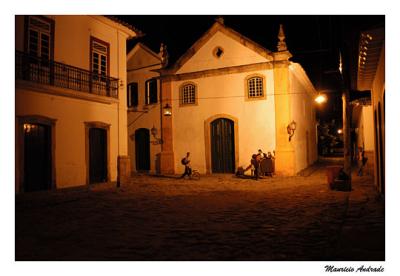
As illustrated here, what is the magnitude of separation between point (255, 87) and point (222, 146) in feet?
11.7

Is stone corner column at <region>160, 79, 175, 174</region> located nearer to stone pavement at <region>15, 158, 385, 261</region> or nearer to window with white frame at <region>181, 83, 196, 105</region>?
window with white frame at <region>181, 83, 196, 105</region>

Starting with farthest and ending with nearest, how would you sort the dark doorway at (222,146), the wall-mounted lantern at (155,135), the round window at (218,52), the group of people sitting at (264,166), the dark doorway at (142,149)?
the dark doorway at (142,149), the wall-mounted lantern at (155,135), the round window at (218,52), the dark doorway at (222,146), the group of people sitting at (264,166)

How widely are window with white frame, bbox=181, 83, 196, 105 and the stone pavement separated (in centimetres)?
Result: 848

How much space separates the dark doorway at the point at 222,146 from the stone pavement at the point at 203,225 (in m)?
6.48

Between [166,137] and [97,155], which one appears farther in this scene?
[166,137]

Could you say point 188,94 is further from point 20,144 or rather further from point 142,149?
point 20,144

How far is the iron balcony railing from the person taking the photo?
1005 centimetres

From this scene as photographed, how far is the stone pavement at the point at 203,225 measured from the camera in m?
4.78

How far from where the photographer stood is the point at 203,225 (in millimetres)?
6426

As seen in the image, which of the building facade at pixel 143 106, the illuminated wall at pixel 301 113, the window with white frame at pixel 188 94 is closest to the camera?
the illuminated wall at pixel 301 113

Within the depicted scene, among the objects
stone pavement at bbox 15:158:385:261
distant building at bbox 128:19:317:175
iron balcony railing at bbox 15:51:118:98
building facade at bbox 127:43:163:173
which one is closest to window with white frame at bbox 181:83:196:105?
distant building at bbox 128:19:317:175

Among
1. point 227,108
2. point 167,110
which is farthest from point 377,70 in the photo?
point 167,110

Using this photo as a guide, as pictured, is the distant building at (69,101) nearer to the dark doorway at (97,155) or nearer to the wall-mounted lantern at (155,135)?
the dark doorway at (97,155)

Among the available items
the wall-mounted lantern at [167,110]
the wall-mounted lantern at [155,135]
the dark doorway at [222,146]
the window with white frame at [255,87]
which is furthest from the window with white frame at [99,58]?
the window with white frame at [255,87]
